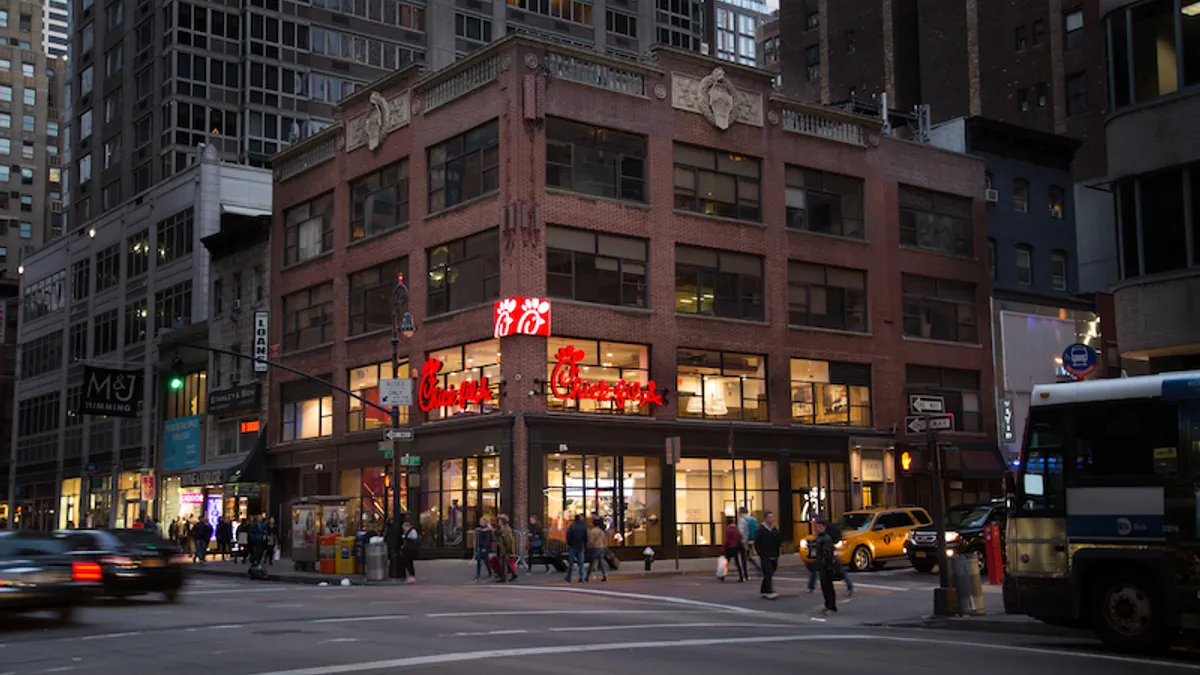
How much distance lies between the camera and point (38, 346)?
268 feet

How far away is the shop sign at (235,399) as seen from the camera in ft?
187

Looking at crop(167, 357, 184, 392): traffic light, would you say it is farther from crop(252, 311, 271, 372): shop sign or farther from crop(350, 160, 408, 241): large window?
crop(252, 311, 271, 372): shop sign

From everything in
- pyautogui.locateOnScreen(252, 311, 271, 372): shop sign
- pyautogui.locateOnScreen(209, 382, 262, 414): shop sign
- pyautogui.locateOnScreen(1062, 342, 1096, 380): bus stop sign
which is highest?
pyautogui.locateOnScreen(252, 311, 271, 372): shop sign

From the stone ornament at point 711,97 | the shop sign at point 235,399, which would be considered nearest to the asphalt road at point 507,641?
the stone ornament at point 711,97

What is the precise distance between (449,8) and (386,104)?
3694cm

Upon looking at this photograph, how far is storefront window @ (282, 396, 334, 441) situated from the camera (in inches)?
2082

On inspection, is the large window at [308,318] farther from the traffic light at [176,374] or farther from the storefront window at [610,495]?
the traffic light at [176,374]

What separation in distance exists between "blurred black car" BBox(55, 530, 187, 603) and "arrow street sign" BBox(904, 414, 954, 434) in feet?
48.4

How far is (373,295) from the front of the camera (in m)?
50.4

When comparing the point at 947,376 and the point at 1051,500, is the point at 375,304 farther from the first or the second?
the point at 1051,500

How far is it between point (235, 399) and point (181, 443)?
6682 millimetres

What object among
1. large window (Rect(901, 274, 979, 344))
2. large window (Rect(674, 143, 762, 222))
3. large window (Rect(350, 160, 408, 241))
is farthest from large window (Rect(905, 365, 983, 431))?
large window (Rect(350, 160, 408, 241))

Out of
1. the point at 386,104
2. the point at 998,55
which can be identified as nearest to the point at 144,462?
the point at 386,104

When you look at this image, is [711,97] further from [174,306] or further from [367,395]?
[174,306]
